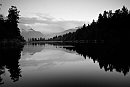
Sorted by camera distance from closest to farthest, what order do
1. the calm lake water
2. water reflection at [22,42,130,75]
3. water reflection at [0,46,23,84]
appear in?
the calm lake water
water reflection at [0,46,23,84]
water reflection at [22,42,130,75]

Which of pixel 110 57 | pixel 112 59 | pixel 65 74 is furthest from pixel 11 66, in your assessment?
pixel 110 57

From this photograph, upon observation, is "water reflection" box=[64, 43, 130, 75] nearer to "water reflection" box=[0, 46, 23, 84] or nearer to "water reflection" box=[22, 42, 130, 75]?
"water reflection" box=[22, 42, 130, 75]

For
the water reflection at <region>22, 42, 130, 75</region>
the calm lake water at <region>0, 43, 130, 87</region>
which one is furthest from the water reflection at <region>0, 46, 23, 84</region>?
the water reflection at <region>22, 42, 130, 75</region>

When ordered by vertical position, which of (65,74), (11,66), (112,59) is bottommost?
(11,66)

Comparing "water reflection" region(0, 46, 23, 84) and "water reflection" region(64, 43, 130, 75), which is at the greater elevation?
"water reflection" region(64, 43, 130, 75)

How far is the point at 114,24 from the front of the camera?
9794cm

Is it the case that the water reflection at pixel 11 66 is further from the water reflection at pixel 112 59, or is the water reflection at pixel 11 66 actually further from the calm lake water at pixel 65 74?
the water reflection at pixel 112 59

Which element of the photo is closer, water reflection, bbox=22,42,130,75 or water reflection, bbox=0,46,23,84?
water reflection, bbox=0,46,23,84

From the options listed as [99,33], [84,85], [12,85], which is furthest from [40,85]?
[99,33]

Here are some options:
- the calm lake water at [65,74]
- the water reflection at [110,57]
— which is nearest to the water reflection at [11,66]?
the calm lake water at [65,74]

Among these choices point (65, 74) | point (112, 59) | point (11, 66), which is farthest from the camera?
point (112, 59)

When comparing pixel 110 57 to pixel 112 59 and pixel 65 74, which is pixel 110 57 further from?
pixel 65 74

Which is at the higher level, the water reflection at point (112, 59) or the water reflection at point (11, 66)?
the water reflection at point (112, 59)

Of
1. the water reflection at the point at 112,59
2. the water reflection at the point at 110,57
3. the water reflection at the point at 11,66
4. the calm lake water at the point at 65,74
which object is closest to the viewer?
the calm lake water at the point at 65,74
